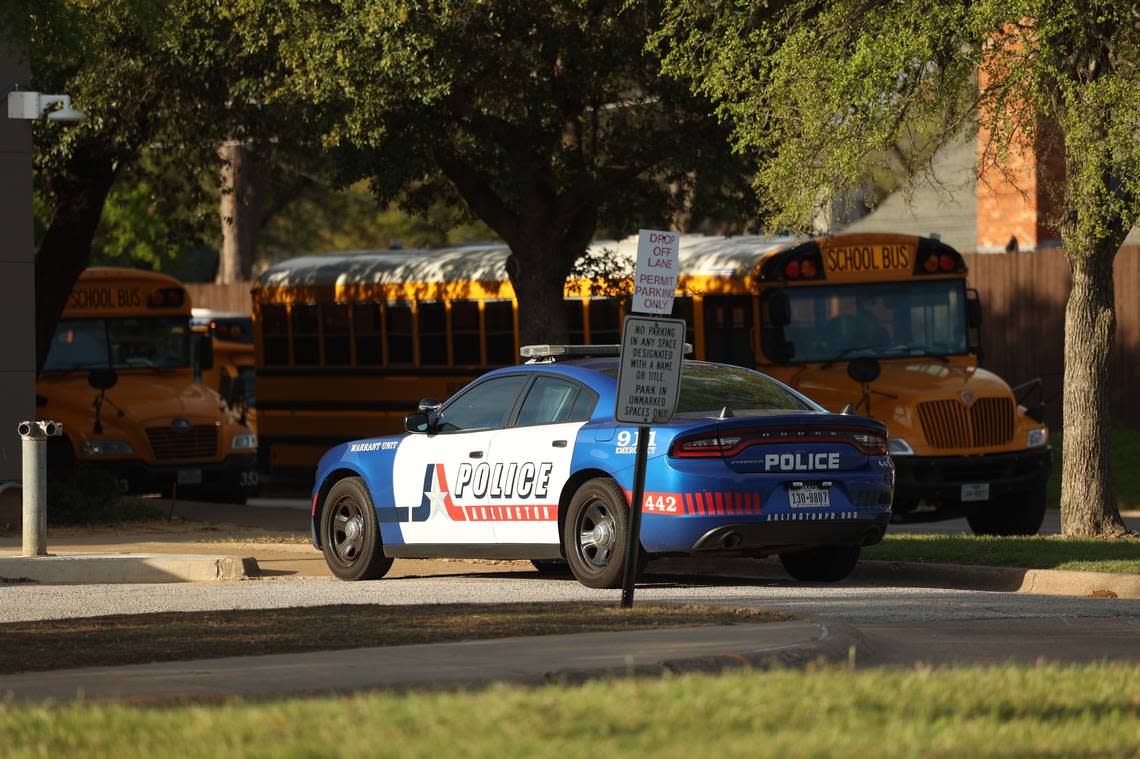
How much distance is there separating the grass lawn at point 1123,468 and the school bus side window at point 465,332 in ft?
24.2

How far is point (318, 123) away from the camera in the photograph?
2012cm

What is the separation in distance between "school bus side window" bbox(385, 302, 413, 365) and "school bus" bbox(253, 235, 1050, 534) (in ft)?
0.06

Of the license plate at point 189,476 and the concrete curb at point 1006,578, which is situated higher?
the license plate at point 189,476

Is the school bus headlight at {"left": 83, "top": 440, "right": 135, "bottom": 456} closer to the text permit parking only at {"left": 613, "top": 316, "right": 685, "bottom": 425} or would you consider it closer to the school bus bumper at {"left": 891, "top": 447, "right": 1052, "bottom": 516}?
the school bus bumper at {"left": 891, "top": 447, "right": 1052, "bottom": 516}

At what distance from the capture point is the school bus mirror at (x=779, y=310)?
19.5 m

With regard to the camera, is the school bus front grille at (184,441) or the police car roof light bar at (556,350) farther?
the school bus front grille at (184,441)

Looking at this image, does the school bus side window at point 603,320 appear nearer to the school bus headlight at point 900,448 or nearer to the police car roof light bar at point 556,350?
the school bus headlight at point 900,448

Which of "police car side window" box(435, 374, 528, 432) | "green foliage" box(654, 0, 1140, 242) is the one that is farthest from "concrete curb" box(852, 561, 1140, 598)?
"green foliage" box(654, 0, 1140, 242)

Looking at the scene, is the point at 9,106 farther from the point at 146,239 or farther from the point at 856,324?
the point at 146,239

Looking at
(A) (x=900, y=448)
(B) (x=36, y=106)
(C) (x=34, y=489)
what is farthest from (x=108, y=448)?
(A) (x=900, y=448)

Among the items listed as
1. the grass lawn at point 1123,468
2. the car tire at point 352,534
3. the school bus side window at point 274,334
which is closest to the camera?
the car tire at point 352,534

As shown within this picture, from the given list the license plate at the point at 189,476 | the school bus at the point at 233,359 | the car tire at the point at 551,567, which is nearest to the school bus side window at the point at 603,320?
the license plate at the point at 189,476

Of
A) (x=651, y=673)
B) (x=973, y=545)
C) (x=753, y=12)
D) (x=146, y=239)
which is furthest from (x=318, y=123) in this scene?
(x=146, y=239)

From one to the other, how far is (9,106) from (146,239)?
30790 mm
